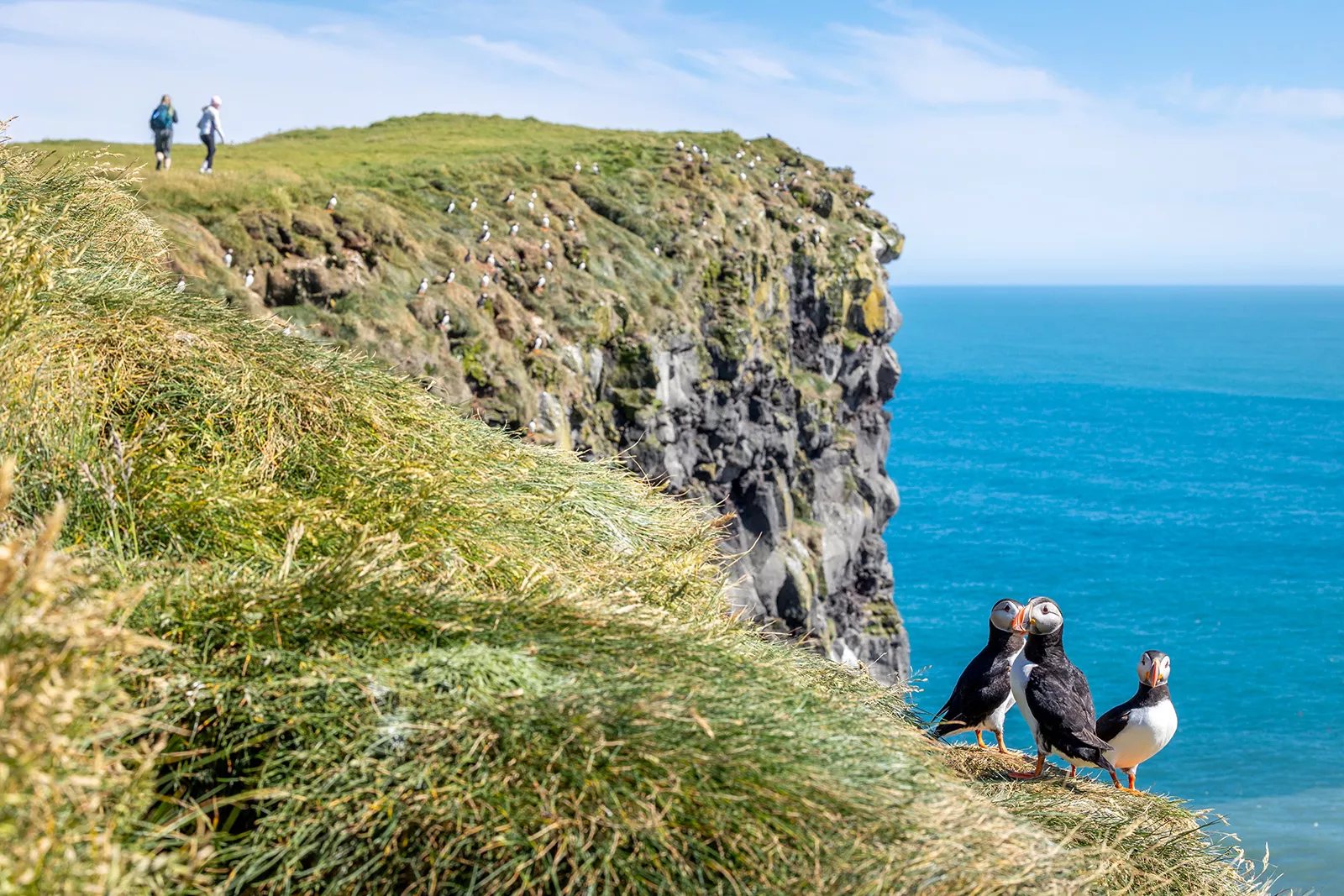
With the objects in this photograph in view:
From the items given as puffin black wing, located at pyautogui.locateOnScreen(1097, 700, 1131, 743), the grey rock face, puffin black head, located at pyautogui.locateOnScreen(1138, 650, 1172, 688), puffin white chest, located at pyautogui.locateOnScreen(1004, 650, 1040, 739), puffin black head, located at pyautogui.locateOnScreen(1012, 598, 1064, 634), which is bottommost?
the grey rock face

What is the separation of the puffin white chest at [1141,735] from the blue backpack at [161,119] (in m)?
27.9

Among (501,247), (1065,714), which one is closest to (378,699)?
(1065,714)

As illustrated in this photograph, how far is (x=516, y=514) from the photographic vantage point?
7.41 meters

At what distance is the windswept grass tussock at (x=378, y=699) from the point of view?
429 cm

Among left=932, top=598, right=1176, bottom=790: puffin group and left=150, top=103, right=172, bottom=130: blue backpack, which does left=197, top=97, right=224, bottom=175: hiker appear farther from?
left=932, top=598, right=1176, bottom=790: puffin group

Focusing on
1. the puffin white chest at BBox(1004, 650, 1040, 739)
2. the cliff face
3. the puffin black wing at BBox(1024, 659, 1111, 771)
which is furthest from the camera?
the cliff face

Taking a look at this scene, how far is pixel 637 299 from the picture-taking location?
33906 mm

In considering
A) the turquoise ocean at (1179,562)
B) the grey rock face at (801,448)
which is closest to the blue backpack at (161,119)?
the grey rock face at (801,448)

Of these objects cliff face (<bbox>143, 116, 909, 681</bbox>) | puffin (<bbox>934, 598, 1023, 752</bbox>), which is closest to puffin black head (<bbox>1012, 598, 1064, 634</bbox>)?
puffin (<bbox>934, 598, 1023, 752</bbox>)

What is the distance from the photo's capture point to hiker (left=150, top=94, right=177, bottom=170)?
92.9ft

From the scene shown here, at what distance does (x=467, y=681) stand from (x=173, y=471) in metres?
2.64

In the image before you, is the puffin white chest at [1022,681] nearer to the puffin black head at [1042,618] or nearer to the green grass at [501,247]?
the puffin black head at [1042,618]

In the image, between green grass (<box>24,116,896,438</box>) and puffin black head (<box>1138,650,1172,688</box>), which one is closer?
puffin black head (<box>1138,650,1172,688</box>)

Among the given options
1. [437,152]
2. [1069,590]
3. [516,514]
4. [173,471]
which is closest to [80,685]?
[173,471]
